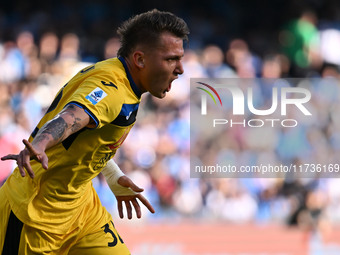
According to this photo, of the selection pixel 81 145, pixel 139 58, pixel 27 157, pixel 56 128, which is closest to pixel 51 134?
pixel 56 128

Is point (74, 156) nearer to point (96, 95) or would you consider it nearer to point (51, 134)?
point (96, 95)

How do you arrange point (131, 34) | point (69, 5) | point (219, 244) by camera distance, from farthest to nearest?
point (69, 5)
point (219, 244)
point (131, 34)

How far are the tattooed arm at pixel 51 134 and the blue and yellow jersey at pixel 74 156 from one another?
0.64 feet

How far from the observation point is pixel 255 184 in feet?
34.5

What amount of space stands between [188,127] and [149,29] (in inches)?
267

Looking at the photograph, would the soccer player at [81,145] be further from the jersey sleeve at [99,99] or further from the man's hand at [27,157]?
the man's hand at [27,157]

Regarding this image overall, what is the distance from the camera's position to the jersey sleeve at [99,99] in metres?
3.71

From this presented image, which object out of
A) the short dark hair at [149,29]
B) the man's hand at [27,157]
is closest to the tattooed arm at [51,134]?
the man's hand at [27,157]

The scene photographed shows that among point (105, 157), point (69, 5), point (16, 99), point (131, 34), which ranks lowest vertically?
point (105, 157)

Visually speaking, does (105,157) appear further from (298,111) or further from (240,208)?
(298,111)

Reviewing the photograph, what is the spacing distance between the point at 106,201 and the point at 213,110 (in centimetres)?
243

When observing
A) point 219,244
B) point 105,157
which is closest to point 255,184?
point 219,244

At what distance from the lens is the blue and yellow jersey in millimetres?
3979

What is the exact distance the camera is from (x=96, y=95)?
3.76 meters
